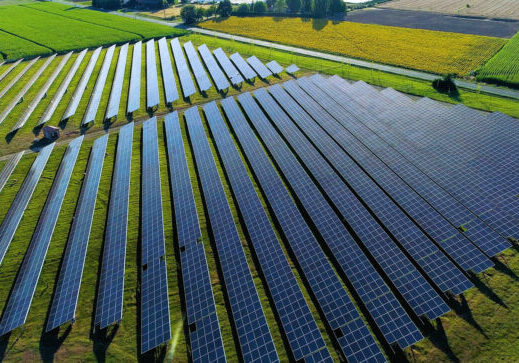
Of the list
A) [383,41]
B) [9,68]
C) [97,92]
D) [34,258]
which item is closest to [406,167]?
[34,258]

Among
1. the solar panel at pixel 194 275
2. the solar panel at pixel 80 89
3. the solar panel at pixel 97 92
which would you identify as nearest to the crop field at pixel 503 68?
the solar panel at pixel 194 275

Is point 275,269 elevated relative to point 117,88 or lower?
lower

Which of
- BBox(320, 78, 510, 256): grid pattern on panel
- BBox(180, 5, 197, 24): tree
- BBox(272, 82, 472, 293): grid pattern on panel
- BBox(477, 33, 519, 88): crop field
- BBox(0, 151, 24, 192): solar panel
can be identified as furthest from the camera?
BBox(180, 5, 197, 24): tree

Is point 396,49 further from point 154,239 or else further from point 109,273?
point 109,273

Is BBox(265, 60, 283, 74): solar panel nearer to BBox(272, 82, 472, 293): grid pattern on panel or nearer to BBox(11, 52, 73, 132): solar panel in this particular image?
BBox(272, 82, 472, 293): grid pattern on panel

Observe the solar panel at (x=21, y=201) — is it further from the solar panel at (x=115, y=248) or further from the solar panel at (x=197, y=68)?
the solar panel at (x=197, y=68)

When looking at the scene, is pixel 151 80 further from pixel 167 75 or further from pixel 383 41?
pixel 383 41

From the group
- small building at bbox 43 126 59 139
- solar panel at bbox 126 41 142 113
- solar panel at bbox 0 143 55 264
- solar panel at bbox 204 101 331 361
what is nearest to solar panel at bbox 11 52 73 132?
small building at bbox 43 126 59 139
